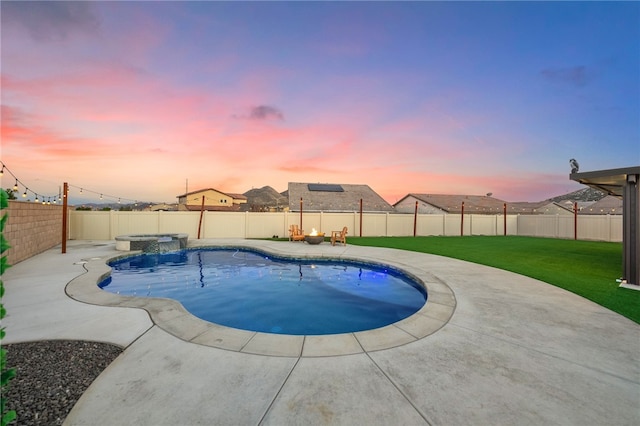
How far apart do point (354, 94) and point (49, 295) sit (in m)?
14.4

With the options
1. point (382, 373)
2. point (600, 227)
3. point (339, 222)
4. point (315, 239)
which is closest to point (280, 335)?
point (382, 373)

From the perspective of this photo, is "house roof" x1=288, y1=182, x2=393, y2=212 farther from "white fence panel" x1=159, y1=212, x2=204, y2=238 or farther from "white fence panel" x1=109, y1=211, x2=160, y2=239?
"white fence panel" x1=109, y1=211, x2=160, y2=239

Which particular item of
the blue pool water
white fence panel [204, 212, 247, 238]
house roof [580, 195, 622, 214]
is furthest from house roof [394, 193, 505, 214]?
the blue pool water

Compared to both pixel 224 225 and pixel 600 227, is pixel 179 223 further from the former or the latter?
pixel 600 227

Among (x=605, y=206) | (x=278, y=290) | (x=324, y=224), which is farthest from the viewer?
(x=605, y=206)

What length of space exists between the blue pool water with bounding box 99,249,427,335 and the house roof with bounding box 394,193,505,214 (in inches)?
1019

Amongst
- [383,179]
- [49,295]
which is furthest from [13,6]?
[383,179]

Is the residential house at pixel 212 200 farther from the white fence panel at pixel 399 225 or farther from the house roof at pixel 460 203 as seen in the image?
the white fence panel at pixel 399 225

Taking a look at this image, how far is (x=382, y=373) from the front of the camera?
9.78ft

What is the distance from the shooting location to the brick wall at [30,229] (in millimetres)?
8331

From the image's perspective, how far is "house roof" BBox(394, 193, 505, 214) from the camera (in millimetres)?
31983

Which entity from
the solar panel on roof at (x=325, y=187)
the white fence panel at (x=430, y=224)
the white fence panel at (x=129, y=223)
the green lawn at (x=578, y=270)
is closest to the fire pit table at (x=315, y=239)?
the green lawn at (x=578, y=270)

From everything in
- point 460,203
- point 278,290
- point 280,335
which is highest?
point 460,203

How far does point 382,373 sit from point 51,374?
11.8 ft
